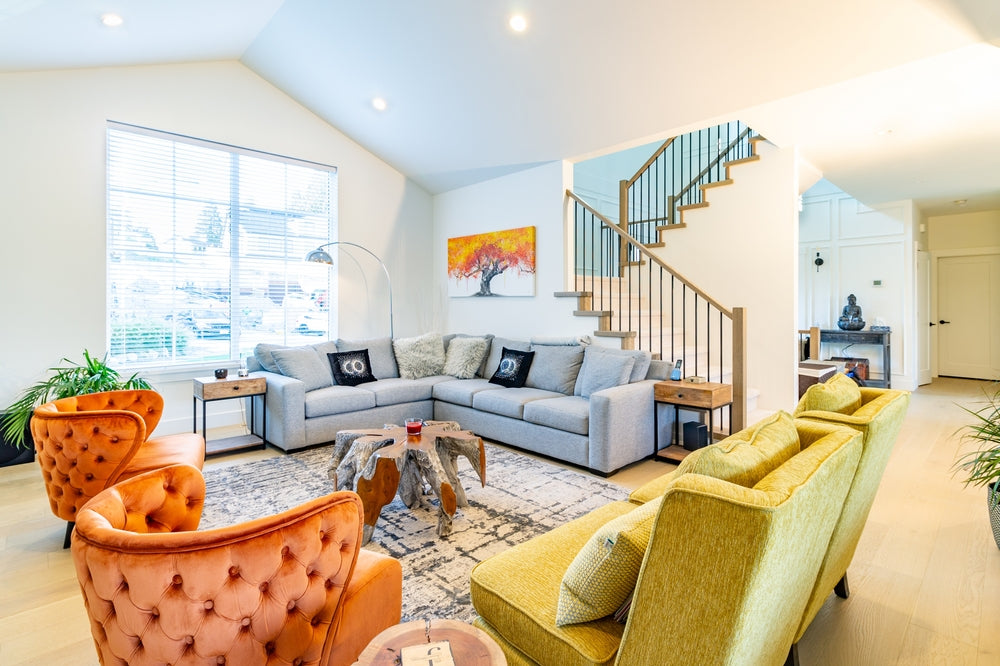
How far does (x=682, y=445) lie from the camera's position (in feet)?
13.6

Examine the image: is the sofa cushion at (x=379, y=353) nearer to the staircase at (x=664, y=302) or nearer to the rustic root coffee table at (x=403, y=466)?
the staircase at (x=664, y=302)

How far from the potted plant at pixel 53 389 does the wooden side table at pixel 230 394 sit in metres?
0.49

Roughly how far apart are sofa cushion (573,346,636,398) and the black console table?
5.34 m

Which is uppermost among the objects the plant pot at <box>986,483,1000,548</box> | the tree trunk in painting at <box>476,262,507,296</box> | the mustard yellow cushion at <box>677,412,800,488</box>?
the tree trunk in painting at <box>476,262,507,296</box>

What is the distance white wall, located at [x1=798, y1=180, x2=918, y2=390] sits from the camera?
7.34m

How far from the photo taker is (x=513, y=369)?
15.5 feet

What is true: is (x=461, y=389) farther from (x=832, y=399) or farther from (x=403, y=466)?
(x=832, y=399)

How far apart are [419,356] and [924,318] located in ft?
26.0

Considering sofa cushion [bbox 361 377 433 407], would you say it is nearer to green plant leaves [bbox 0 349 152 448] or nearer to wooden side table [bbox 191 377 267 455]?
wooden side table [bbox 191 377 267 455]

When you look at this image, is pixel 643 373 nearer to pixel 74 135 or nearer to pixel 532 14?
pixel 532 14

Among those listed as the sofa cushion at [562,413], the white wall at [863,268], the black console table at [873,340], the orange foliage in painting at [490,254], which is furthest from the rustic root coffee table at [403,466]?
the white wall at [863,268]

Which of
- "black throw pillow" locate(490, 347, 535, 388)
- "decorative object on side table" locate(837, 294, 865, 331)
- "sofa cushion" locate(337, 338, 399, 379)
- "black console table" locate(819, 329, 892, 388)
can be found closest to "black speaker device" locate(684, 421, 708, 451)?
"black throw pillow" locate(490, 347, 535, 388)

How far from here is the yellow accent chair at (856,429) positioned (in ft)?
5.16

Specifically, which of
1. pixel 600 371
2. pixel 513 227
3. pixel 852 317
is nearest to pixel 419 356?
pixel 513 227
